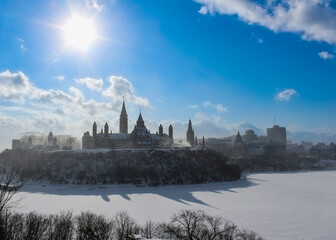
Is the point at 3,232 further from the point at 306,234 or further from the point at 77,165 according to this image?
the point at 77,165

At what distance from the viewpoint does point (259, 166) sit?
119m

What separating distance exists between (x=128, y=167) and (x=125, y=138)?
2610 centimetres

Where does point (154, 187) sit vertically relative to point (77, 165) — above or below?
below

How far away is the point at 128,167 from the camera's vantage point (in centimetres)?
7856

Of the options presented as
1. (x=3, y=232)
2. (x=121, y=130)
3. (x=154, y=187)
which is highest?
(x=121, y=130)

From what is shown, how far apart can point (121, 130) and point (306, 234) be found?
91636 mm

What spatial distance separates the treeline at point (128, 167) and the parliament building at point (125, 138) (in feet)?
35.0

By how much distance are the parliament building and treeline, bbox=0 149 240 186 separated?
35.0 ft

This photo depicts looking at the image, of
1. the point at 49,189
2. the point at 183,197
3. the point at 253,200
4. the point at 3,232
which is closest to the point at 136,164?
the point at 49,189

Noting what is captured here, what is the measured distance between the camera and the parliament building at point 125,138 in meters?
97.4

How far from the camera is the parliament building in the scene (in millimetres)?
97438

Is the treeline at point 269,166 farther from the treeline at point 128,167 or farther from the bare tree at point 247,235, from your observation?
the bare tree at point 247,235

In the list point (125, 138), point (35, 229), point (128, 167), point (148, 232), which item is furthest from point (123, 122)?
point (35, 229)

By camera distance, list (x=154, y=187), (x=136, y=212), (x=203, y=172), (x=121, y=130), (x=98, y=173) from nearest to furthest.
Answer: (x=136, y=212) → (x=154, y=187) → (x=98, y=173) → (x=203, y=172) → (x=121, y=130)
